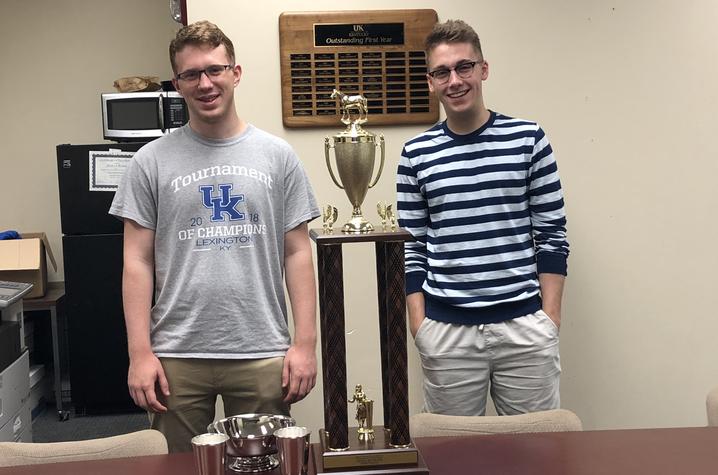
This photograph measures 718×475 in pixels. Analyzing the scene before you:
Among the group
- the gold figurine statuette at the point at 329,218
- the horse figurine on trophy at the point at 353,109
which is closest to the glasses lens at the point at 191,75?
the horse figurine on trophy at the point at 353,109

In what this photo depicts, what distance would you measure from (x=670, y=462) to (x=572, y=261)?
1.44 metres

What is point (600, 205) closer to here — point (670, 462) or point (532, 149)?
point (532, 149)

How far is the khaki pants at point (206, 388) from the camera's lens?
76.4 inches

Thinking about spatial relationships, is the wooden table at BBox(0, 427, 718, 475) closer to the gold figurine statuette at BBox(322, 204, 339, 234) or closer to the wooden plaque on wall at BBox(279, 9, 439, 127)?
the gold figurine statuette at BBox(322, 204, 339, 234)

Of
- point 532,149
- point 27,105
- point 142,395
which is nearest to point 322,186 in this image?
point 532,149

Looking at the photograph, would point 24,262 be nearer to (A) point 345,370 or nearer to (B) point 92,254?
(B) point 92,254

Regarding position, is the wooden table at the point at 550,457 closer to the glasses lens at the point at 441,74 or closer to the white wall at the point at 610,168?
the glasses lens at the point at 441,74

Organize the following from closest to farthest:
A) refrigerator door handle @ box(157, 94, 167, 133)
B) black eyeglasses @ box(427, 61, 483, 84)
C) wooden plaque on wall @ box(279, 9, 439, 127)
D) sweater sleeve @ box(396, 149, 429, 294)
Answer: black eyeglasses @ box(427, 61, 483, 84)
sweater sleeve @ box(396, 149, 429, 294)
wooden plaque on wall @ box(279, 9, 439, 127)
refrigerator door handle @ box(157, 94, 167, 133)

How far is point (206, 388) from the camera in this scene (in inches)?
77.1

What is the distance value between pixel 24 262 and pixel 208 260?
273cm

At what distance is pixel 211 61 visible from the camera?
1896 millimetres

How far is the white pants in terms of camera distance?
2.16 metres

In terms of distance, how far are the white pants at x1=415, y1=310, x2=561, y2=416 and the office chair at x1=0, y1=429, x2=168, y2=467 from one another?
0.82 meters

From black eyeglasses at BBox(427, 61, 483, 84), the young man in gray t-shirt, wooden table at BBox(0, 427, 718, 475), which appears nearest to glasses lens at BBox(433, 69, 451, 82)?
black eyeglasses at BBox(427, 61, 483, 84)
